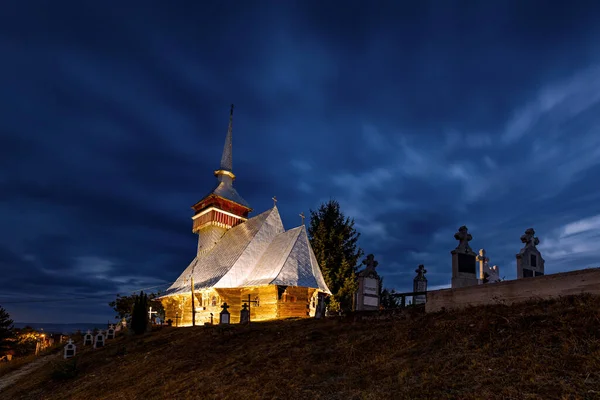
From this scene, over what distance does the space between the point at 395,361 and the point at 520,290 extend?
435 cm

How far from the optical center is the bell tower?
148 feet

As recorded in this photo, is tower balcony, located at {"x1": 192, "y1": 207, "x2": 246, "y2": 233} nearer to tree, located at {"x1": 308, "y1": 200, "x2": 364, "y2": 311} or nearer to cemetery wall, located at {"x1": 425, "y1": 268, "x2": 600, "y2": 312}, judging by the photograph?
tree, located at {"x1": 308, "y1": 200, "x2": 364, "y2": 311}

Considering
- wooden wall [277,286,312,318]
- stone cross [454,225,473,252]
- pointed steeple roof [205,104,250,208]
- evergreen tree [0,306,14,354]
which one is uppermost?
pointed steeple roof [205,104,250,208]

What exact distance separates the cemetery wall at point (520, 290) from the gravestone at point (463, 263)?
11.9ft

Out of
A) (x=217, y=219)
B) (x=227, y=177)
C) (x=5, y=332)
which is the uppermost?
(x=227, y=177)

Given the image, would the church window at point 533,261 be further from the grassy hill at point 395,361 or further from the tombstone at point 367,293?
the grassy hill at point 395,361

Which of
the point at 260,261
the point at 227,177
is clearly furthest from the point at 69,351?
the point at 227,177

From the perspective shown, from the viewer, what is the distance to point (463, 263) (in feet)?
55.7

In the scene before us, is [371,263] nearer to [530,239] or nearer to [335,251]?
[530,239]

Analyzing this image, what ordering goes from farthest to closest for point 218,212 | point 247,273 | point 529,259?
point 218,212 → point 247,273 → point 529,259

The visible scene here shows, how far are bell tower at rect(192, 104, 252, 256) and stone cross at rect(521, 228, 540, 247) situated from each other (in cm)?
3301

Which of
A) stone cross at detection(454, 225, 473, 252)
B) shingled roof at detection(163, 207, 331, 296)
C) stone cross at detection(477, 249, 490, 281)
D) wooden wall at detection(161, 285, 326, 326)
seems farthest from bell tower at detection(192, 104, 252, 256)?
stone cross at detection(454, 225, 473, 252)

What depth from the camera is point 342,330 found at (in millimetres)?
14680

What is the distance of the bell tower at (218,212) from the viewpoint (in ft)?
148
